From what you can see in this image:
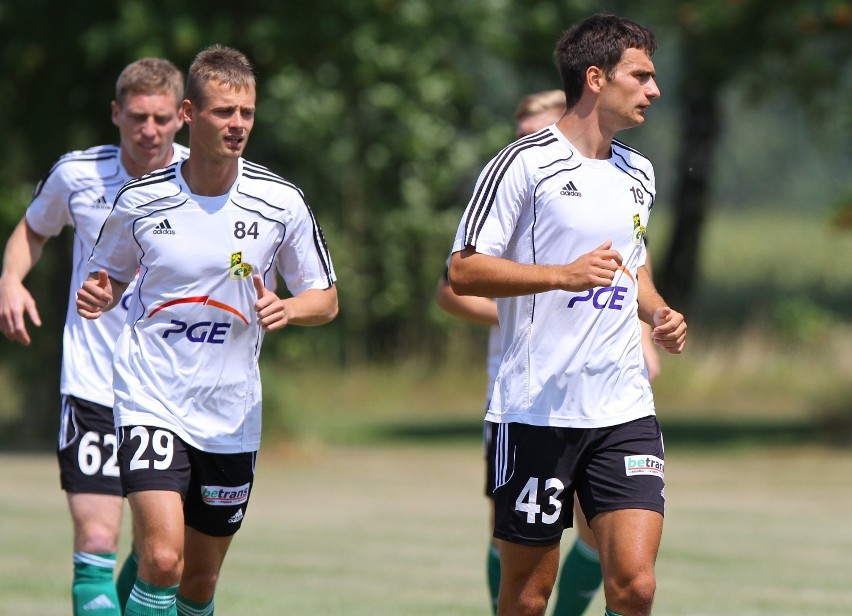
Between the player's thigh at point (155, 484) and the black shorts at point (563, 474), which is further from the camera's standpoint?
the player's thigh at point (155, 484)

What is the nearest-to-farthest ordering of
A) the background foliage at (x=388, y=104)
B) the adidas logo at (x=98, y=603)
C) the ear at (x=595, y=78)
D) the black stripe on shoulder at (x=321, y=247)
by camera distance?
the ear at (x=595, y=78) < the black stripe on shoulder at (x=321, y=247) < the adidas logo at (x=98, y=603) < the background foliage at (x=388, y=104)

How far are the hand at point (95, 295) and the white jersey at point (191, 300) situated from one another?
12 cm

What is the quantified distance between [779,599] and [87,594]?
179 inches

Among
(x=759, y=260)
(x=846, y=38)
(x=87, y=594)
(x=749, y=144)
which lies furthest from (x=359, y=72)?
(x=749, y=144)

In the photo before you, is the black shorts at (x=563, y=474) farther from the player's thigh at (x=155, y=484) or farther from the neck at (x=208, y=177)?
the neck at (x=208, y=177)

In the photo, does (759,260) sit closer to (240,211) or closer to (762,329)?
(762,329)

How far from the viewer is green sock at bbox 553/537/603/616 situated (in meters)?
7.26

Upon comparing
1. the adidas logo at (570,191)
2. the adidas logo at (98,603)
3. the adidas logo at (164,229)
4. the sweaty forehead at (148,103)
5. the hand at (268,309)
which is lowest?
the adidas logo at (98,603)

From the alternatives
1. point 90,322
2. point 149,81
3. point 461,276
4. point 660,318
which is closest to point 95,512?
point 90,322

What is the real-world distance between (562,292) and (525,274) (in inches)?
11.6

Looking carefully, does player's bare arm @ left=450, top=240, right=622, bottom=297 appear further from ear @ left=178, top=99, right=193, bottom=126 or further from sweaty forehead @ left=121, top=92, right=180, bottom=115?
sweaty forehead @ left=121, top=92, right=180, bottom=115

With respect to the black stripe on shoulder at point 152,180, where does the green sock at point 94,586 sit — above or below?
below

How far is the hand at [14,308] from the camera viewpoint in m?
6.92

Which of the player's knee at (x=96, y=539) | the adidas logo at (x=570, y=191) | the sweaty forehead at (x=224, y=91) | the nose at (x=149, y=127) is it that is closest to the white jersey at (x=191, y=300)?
the sweaty forehead at (x=224, y=91)
